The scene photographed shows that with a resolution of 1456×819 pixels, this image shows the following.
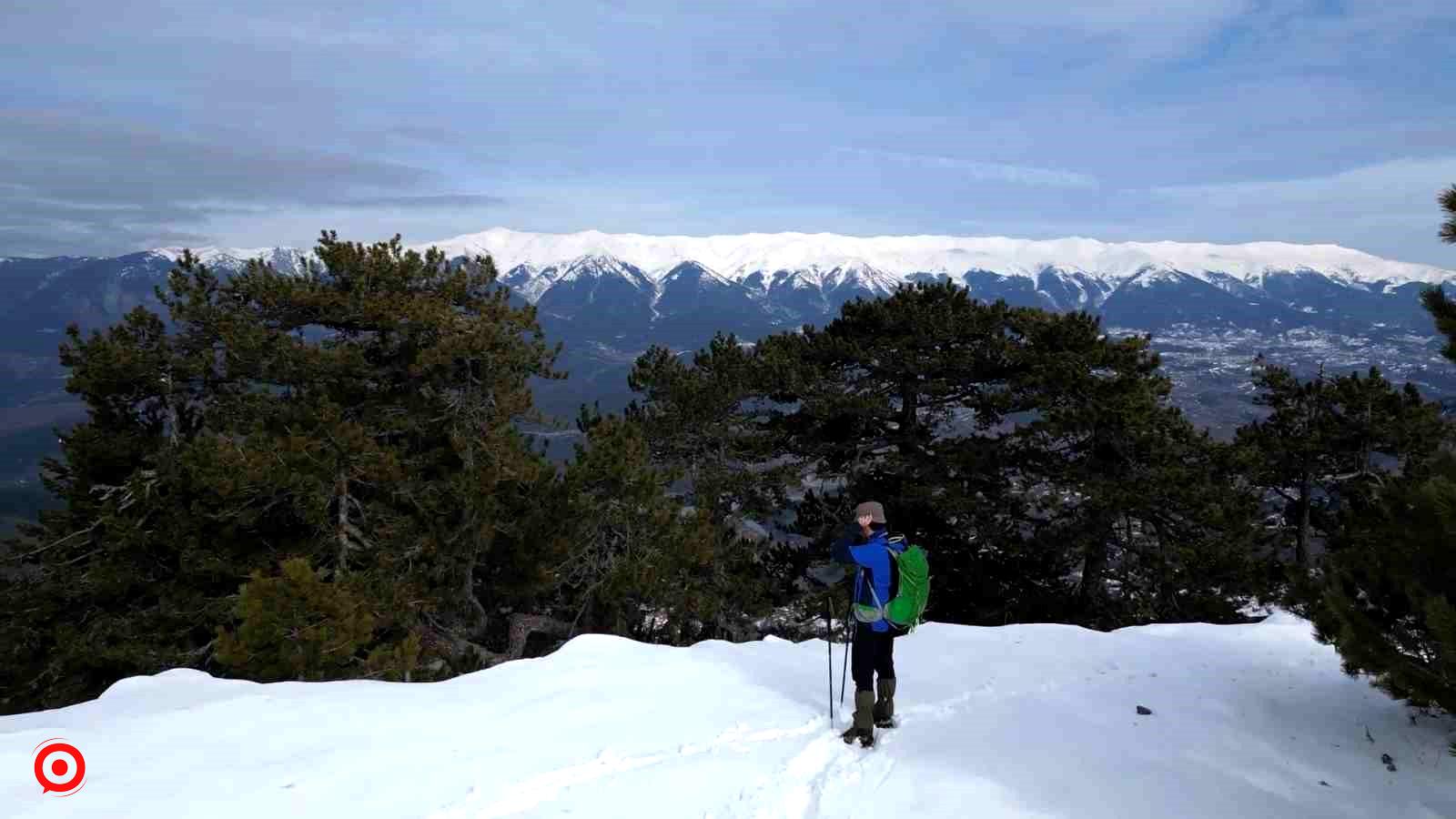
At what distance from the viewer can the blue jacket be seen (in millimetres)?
6617

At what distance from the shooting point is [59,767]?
17.1 feet

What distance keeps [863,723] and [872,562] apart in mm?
1318

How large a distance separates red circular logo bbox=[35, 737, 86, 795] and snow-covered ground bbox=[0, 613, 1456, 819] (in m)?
0.08

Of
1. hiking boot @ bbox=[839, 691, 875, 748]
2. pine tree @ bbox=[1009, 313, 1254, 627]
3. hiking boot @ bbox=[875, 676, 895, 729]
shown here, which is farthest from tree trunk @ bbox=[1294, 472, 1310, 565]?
hiking boot @ bbox=[839, 691, 875, 748]

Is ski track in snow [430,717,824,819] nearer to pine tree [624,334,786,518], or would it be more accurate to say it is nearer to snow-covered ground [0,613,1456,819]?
snow-covered ground [0,613,1456,819]

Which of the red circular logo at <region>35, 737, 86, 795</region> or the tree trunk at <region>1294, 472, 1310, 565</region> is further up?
the red circular logo at <region>35, 737, 86, 795</region>

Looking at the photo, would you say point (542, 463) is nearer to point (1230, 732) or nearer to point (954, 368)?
point (954, 368)

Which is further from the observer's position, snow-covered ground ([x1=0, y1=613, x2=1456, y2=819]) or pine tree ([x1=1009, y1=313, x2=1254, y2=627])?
pine tree ([x1=1009, y1=313, x2=1254, y2=627])

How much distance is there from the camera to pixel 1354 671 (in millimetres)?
6520

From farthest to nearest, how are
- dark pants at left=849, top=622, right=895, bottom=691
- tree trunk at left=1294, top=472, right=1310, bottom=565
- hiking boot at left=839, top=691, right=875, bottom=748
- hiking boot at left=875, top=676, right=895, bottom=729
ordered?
tree trunk at left=1294, top=472, right=1310, bottom=565 < hiking boot at left=875, top=676, right=895, bottom=729 < dark pants at left=849, top=622, right=895, bottom=691 < hiking boot at left=839, top=691, right=875, bottom=748

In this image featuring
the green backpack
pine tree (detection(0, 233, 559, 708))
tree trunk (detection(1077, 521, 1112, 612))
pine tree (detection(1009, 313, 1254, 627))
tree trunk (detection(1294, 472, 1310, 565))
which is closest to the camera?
the green backpack

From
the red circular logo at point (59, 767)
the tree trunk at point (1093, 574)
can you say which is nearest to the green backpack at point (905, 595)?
the red circular logo at point (59, 767)

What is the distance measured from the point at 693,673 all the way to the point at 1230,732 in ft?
16.7

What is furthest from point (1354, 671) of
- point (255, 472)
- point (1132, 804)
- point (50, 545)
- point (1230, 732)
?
point (50, 545)
